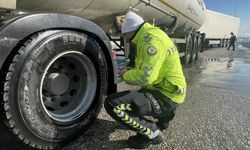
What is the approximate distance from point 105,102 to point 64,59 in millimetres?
620

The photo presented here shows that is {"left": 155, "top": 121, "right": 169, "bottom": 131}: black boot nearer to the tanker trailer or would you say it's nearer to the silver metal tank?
the tanker trailer

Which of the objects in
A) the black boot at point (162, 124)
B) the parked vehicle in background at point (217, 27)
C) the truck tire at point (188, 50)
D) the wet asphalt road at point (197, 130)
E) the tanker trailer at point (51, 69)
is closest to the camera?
the tanker trailer at point (51, 69)

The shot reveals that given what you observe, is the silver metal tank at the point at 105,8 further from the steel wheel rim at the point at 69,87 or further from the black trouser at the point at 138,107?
the black trouser at the point at 138,107

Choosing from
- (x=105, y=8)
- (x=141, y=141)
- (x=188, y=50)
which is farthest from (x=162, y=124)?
(x=188, y=50)

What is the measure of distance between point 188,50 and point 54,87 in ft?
29.2

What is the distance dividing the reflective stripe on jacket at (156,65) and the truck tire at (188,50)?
778 centimetres

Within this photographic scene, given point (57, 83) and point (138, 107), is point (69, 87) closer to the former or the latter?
point (57, 83)

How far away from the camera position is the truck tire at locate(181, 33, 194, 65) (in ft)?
35.5

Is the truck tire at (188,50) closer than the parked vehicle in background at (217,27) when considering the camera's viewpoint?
Yes

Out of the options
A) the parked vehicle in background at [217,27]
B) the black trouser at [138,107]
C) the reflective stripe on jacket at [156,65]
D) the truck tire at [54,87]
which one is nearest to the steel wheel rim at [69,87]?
the truck tire at [54,87]

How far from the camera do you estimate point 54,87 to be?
297 cm

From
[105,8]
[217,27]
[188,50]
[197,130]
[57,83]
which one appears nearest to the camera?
[57,83]

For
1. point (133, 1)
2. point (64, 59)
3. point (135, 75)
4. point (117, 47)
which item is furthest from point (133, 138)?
point (117, 47)

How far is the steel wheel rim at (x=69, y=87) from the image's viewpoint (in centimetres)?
294
